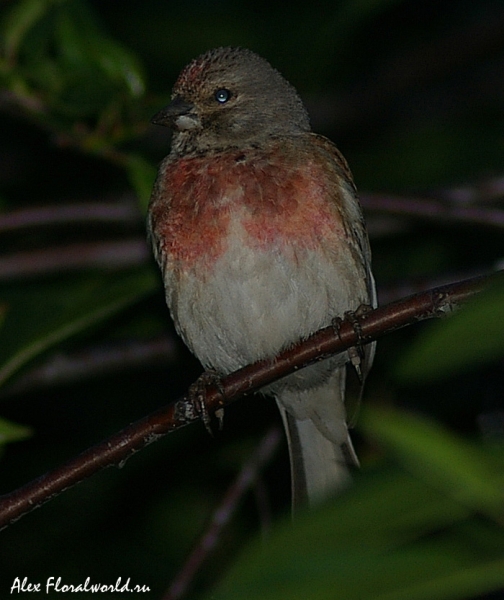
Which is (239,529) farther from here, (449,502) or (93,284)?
(449,502)

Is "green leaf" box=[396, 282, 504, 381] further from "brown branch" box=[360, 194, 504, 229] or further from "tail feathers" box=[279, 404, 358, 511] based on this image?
"brown branch" box=[360, 194, 504, 229]

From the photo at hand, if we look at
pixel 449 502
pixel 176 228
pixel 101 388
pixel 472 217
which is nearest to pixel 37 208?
pixel 176 228

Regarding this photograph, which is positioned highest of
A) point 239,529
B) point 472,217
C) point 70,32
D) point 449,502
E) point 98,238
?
point 98,238

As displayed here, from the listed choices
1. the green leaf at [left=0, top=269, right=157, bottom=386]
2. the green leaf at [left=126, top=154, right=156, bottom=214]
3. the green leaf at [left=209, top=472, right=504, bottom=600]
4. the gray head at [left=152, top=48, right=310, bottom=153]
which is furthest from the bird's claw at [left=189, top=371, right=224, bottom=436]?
the green leaf at [left=209, top=472, right=504, bottom=600]

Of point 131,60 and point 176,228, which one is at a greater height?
point 131,60

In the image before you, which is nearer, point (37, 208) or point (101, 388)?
point (37, 208)

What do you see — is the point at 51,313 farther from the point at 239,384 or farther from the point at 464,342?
the point at 464,342
